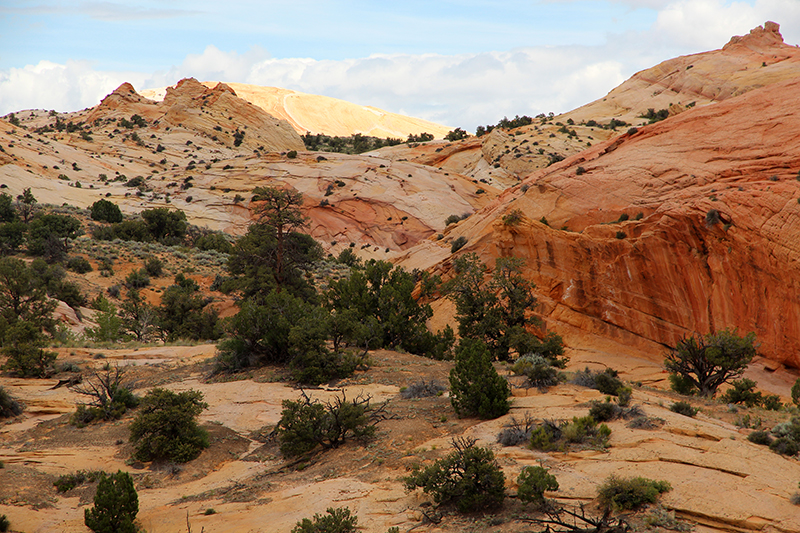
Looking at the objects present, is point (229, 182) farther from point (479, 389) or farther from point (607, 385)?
point (607, 385)

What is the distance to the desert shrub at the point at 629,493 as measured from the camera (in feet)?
25.9

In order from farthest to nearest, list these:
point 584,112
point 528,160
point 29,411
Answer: point 584,112, point 528,160, point 29,411

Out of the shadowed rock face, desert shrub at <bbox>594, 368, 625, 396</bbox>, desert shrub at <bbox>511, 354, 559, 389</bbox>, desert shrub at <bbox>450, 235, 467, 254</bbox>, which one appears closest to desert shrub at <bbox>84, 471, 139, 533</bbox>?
desert shrub at <bbox>511, 354, 559, 389</bbox>

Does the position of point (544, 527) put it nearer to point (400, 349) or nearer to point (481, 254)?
point (400, 349)

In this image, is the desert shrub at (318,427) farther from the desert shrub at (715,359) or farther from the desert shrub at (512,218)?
the desert shrub at (512,218)

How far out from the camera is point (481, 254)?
30.6 meters

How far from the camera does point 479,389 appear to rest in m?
12.5

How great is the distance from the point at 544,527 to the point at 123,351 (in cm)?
2101

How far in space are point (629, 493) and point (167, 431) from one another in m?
10.7

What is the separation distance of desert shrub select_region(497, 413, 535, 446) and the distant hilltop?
120 m

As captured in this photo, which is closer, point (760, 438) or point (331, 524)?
point (331, 524)

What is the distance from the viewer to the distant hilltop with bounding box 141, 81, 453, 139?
132 meters

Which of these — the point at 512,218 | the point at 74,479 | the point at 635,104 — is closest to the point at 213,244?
the point at 512,218

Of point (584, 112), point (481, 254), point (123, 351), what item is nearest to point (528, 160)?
point (584, 112)
